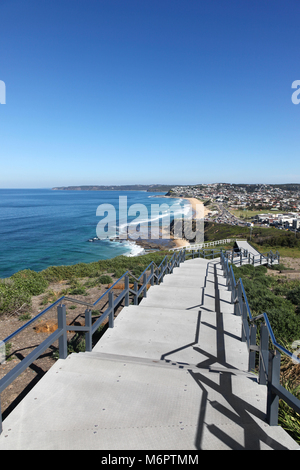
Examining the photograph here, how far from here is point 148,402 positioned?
3123mm

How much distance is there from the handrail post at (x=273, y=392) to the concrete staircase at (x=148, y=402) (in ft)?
0.28

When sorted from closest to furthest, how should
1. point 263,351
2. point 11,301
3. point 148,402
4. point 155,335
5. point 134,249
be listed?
point 148,402, point 263,351, point 155,335, point 11,301, point 134,249

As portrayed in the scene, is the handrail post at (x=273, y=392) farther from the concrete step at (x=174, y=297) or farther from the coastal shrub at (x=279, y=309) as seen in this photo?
the concrete step at (x=174, y=297)

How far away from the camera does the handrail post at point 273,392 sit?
2.81 metres

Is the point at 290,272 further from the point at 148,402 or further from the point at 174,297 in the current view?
the point at 148,402

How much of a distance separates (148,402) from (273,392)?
130cm

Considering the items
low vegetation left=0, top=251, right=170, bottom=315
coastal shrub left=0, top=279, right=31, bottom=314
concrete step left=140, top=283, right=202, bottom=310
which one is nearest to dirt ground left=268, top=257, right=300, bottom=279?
low vegetation left=0, top=251, right=170, bottom=315

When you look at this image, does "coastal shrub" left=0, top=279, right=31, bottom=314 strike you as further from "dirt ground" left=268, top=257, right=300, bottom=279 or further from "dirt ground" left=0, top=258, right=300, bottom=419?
"dirt ground" left=268, top=257, right=300, bottom=279

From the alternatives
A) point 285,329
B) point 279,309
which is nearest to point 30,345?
point 285,329

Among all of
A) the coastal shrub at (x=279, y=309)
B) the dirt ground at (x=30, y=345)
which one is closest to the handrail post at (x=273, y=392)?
the dirt ground at (x=30, y=345)

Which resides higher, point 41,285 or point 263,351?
point 263,351

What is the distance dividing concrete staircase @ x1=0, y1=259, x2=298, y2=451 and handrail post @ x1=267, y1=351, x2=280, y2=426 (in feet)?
0.28
